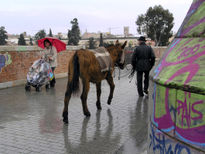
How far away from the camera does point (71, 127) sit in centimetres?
604

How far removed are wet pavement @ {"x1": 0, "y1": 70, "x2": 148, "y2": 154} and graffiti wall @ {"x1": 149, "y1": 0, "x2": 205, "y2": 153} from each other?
8.07 ft

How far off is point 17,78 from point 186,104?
10998 millimetres

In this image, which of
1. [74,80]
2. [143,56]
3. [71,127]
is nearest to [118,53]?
[143,56]

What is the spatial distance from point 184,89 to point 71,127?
4.24m

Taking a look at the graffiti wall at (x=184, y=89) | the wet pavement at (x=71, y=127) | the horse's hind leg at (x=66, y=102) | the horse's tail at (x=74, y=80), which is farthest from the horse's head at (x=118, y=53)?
the graffiti wall at (x=184, y=89)

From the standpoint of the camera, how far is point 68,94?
20.5ft

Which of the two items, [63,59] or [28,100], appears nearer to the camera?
[28,100]

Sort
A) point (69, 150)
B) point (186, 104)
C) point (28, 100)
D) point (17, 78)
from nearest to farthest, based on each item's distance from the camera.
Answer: point (186, 104), point (69, 150), point (28, 100), point (17, 78)

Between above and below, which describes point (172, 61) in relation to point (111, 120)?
above

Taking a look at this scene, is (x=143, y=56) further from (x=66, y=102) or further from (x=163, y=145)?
(x=163, y=145)

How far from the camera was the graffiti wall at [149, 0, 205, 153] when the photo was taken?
2.04m

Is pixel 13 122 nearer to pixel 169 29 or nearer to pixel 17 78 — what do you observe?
pixel 17 78

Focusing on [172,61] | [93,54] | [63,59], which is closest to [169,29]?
[63,59]

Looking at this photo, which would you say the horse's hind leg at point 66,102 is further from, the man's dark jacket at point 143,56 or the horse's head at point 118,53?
the man's dark jacket at point 143,56
